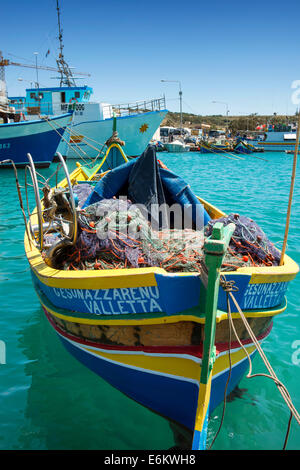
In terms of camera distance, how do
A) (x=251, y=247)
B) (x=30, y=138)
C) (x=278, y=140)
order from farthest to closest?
(x=278, y=140), (x=30, y=138), (x=251, y=247)

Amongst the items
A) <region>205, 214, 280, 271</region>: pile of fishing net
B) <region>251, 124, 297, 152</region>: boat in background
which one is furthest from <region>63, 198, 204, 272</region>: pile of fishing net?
<region>251, 124, 297, 152</region>: boat in background

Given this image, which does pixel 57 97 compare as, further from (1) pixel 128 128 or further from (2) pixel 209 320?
(2) pixel 209 320

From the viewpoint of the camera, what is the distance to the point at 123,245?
397 cm

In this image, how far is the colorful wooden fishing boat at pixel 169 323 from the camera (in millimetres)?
3102

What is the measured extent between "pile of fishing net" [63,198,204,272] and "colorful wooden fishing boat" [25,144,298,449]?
0.24 metres

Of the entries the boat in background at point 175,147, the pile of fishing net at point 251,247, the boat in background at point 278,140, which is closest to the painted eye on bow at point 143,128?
the boat in background at point 175,147

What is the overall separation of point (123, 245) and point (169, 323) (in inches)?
43.5

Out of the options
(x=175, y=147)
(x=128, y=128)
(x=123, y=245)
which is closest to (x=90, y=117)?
(x=128, y=128)

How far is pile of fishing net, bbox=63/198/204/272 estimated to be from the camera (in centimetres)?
379

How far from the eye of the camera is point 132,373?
367cm

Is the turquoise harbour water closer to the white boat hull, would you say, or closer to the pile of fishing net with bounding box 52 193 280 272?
the pile of fishing net with bounding box 52 193 280 272
